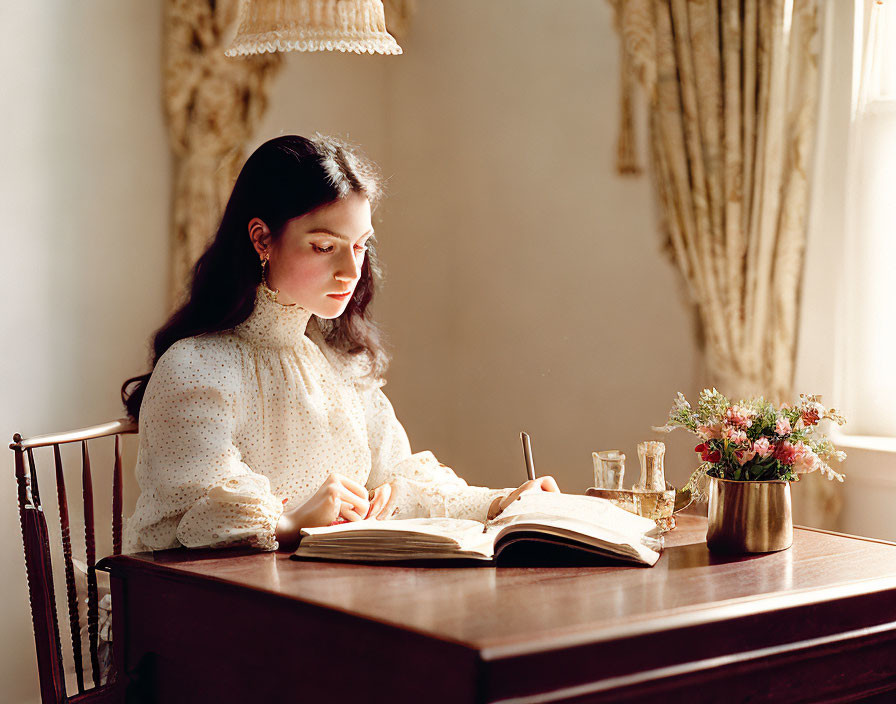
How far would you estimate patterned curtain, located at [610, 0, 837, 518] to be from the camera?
265 centimetres

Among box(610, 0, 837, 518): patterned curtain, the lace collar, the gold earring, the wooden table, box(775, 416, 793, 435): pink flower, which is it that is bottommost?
the wooden table

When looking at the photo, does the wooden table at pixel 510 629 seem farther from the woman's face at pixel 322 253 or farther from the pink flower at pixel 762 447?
the woman's face at pixel 322 253

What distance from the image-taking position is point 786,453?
1.68 m

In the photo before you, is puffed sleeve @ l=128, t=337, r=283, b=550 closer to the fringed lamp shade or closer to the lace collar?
the lace collar

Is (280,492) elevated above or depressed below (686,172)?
below

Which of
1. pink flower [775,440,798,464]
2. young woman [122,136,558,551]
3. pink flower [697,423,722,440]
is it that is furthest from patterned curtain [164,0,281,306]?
pink flower [775,440,798,464]

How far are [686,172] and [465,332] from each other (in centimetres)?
120

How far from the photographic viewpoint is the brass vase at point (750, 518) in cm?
167

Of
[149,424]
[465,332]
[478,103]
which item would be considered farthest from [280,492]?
[478,103]

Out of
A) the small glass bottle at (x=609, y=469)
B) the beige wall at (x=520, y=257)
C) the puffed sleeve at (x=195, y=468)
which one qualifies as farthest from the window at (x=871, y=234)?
the puffed sleeve at (x=195, y=468)

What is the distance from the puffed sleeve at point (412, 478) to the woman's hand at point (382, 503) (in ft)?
0.10

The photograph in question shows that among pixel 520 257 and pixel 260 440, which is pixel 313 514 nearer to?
pixel 260 440

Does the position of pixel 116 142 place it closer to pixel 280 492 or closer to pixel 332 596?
pixel 280 492

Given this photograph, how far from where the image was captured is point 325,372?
7.22 feet
